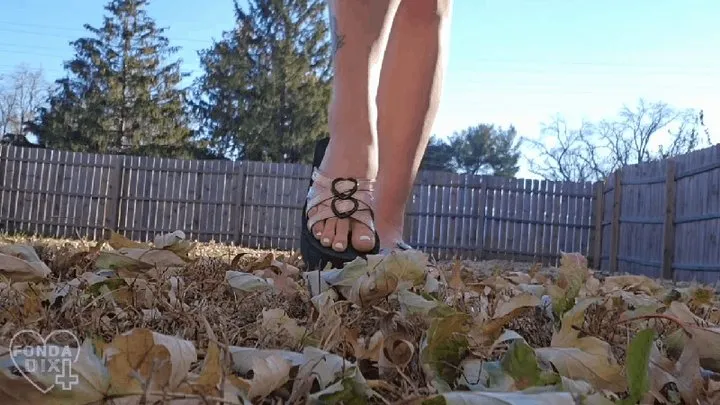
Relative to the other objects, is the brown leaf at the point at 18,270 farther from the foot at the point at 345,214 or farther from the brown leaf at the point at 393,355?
the brown leaf at the point at 393,355

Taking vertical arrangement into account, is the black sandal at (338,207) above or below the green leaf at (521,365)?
above

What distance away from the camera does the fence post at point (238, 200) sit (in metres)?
13.1

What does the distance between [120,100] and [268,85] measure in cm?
490

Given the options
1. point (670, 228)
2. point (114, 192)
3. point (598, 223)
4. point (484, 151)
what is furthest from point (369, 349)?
point (484, 151)

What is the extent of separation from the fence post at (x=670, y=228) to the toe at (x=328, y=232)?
7.81 metres

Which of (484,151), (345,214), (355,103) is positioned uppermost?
(484,151)

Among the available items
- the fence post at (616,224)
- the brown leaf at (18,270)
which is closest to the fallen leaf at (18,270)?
the brown leaf at (18,270)

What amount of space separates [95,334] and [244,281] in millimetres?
392

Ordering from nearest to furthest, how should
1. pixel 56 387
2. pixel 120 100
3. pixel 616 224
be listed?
pixel 56 387 < pixel 616 224 < pixel 120 100

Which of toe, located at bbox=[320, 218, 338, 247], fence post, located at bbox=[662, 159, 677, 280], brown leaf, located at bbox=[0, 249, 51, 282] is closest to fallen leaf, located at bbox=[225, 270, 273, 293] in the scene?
brown leaf, located at bbox=[0, 249, 51, 282]

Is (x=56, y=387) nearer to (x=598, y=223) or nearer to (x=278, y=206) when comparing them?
(x=598, y=223)

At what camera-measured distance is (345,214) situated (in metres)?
1.46

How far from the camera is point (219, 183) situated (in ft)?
43.4

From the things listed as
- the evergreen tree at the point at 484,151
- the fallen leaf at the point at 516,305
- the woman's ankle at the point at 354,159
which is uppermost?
the evergreen tree at the point at 484,151
